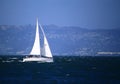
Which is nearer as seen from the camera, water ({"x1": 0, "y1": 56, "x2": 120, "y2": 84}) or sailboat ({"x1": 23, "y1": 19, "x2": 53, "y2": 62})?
water ({"x1": 0, "y1": 56, "x2": 120, "y2": 84})

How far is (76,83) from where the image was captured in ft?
282

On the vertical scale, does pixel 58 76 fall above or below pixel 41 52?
below

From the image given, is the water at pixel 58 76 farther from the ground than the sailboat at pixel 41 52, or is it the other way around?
the sailboat at pixel 41 52

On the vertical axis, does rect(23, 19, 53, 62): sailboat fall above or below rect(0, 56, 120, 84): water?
above

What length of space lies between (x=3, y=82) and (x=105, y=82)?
18.0 metres

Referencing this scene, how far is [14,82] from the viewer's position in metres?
86.1

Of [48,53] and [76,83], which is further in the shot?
[48,53]

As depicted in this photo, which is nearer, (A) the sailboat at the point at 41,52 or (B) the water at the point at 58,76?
(B) the water at the point at 58,76

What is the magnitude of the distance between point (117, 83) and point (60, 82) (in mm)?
10131

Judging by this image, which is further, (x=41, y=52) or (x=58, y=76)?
(x=41, y=52)

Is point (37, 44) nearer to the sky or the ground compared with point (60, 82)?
nearer to the sky

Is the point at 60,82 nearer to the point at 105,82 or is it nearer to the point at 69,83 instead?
the point at 69,83

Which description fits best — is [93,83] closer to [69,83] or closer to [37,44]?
[69,83]

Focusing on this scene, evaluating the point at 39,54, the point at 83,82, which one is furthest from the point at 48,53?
the point at 83,82
